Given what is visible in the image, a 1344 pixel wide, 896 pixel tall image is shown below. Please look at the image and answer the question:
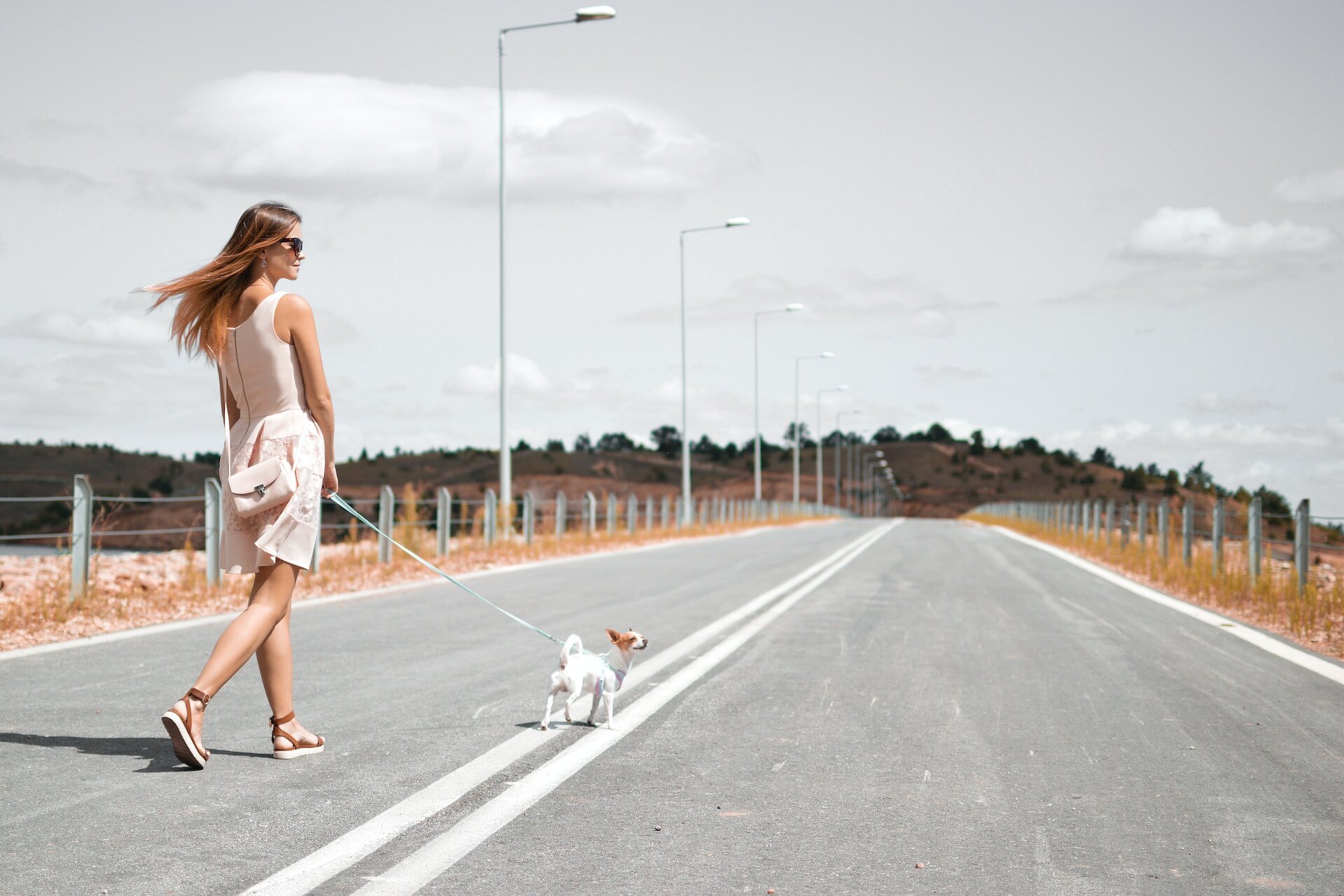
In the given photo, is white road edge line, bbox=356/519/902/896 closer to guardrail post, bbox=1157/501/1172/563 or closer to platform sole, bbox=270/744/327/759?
platform sole, bbox=270/744/327/759

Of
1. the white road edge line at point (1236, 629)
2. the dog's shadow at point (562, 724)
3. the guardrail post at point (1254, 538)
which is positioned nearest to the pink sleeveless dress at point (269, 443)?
the dog's shadow at point (562, 724)

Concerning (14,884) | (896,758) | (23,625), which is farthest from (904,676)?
(23,625)

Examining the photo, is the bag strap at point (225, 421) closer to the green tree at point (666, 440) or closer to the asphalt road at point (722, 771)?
the asphalt road at point (722, 771)

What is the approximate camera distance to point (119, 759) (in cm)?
530

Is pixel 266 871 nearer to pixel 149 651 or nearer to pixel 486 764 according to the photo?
pixel 486 764

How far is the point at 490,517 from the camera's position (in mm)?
23844

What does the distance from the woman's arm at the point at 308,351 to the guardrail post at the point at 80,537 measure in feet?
23.2

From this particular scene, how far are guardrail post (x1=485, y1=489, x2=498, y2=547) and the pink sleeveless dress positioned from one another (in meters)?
18.0

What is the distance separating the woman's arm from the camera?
5180 mm

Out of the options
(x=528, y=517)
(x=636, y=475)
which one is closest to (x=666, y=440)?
(x=636, y=475)

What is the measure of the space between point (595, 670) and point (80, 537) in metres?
7.45

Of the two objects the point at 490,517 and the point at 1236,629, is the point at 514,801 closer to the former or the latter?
the point at 1236,629

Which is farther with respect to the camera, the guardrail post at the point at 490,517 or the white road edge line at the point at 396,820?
the guardrail post at the point at 490,517

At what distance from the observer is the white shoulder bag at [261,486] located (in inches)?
204
